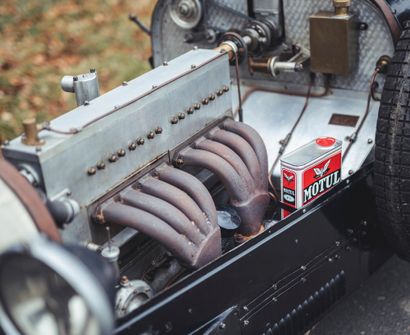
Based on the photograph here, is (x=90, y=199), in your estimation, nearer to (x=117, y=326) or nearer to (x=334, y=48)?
(x=117, y=326)

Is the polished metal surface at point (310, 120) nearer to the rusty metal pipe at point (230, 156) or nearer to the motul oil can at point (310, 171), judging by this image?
the motul oil can at point (310, 171)

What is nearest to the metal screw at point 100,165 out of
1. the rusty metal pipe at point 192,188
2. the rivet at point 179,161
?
the rusty metal pipe at point 192,188

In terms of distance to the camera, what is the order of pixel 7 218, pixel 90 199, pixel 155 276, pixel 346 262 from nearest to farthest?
pixel 7 218 → pixel 90 199 → pixel 155 276 → pixel 346 262

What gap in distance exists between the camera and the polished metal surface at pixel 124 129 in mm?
2107

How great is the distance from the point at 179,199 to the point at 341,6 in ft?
3.73

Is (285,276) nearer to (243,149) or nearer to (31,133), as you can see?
(243,149)

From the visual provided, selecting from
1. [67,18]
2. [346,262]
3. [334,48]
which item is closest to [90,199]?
[346,262]

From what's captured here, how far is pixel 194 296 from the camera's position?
84.4 inches

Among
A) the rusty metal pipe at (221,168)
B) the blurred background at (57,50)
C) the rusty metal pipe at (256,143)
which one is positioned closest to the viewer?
the rusty metal pipe at (221,168)

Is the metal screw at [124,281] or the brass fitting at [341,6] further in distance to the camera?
the brass fitting at [341,6]

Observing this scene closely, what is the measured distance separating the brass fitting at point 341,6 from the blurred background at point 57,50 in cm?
268

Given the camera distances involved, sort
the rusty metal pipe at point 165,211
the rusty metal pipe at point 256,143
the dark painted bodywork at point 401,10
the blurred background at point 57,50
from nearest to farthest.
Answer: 1. the rusty metal pipe at point 165,211
2. the rusty metal pipe at point 256,143
3. the dark painted bodywork at point 401,10
4. the blurred background at point 57,50

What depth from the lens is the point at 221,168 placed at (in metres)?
2.56

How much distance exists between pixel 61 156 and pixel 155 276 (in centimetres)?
59
